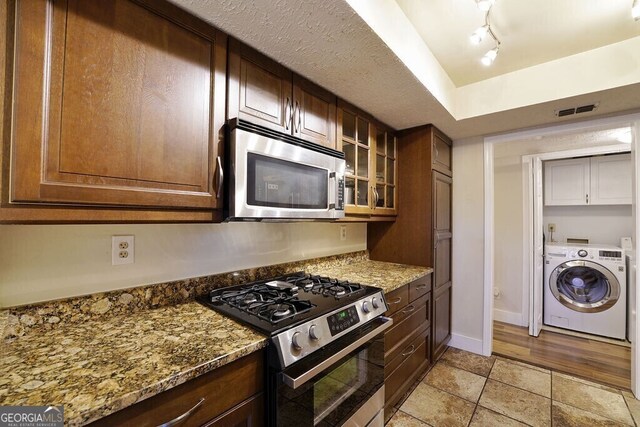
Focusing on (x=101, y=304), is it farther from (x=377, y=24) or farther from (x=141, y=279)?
(x=377, y=24)

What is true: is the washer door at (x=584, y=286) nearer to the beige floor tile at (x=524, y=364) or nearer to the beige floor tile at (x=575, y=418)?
the beige floor tile at (x=524, y=364)

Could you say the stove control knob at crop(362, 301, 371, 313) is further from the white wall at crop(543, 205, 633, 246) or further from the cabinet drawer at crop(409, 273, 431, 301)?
the white wall at crop(543, 205, 633, 246)

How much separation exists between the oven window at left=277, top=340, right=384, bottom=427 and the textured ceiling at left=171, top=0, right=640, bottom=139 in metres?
1.42

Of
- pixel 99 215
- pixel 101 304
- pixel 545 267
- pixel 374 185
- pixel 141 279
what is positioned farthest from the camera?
pixel 545 267

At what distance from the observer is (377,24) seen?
1236 mm

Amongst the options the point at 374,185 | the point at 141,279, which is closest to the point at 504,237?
the point at 374,185

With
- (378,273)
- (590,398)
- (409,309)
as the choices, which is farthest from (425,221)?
(590,398)

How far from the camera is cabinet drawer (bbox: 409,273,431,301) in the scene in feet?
6.47

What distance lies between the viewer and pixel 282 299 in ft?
4.31

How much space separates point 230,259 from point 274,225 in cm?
37

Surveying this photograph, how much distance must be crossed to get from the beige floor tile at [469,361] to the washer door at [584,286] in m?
1.39

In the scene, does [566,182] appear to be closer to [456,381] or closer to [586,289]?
[586,289]

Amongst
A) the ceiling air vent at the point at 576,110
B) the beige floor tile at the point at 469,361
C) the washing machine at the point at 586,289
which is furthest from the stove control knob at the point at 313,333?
the washing machine at the point at 586,289

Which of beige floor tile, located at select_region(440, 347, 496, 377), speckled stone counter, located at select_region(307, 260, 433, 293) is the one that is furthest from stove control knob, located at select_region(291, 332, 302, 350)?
beige floor tile, located at select_region(440, 347, 496, 377)
